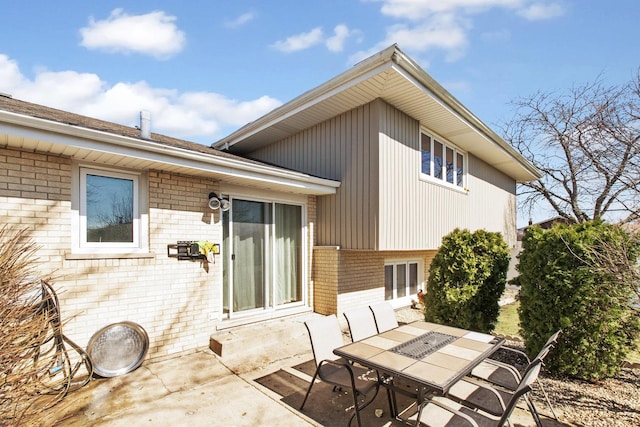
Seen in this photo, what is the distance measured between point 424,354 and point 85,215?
499cm

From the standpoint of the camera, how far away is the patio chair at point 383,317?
16.8 ft

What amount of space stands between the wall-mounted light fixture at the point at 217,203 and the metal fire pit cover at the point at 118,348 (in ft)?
7.35

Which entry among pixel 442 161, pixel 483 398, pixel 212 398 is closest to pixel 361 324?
pixel 483 398

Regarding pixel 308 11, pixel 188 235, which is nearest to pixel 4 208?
pixel 188 235

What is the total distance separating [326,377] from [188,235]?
11.1ft

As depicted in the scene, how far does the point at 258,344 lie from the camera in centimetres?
559

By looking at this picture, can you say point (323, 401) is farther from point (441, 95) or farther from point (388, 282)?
point (441, 95)

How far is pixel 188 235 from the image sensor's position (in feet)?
18.6

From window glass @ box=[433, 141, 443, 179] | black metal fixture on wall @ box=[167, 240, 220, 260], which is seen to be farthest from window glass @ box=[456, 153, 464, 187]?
black metal fixture on wall @ box=[167, 240, 220, 260]

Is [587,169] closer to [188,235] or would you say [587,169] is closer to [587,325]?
[587,325]

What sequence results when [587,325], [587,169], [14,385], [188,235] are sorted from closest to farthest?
1. [14,385]
2. [587,325]
3. [188,235]
4. [587,169]

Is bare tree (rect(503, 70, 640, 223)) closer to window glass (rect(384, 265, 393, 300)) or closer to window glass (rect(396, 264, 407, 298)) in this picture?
window glass (rect(396, 264, 407, 298))

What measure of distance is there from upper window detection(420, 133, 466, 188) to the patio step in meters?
5.15

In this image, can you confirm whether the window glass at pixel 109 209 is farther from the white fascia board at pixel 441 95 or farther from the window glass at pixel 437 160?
the window glass at pixel 437 160
